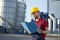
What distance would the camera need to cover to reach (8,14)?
29281mm

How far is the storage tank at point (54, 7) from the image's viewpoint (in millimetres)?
5199

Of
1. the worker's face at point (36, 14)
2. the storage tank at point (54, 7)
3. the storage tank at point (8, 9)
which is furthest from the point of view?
the storage tank at point (8, 9)

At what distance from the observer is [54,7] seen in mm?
5406

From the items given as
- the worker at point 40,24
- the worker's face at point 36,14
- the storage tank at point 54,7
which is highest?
the storage tank at point 54,7

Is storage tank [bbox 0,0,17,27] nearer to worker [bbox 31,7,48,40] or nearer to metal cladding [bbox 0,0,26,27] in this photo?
metal cladding [bbox 0,0,26,27]

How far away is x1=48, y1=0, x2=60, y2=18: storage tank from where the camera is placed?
520cm

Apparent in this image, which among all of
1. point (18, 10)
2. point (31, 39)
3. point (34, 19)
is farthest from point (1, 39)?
point (18, 10)

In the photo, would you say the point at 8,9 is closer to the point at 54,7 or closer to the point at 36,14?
the point at 54,7

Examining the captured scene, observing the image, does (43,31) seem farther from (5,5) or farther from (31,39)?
(5,5)

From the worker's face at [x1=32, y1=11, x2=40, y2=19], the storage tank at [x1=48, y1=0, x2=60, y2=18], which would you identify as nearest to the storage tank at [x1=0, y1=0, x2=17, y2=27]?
the storage tank at [x1=48, y1=0, x2=60, y2=18]

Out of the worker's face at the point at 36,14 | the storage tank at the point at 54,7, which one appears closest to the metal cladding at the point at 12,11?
the storage tank at the point at 54,7

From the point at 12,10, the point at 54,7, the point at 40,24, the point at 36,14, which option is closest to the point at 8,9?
the point at 12,10

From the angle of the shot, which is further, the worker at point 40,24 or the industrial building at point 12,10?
the industrial building at point 12,10

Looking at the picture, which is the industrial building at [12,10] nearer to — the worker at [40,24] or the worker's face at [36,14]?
the worker at [40,24]
